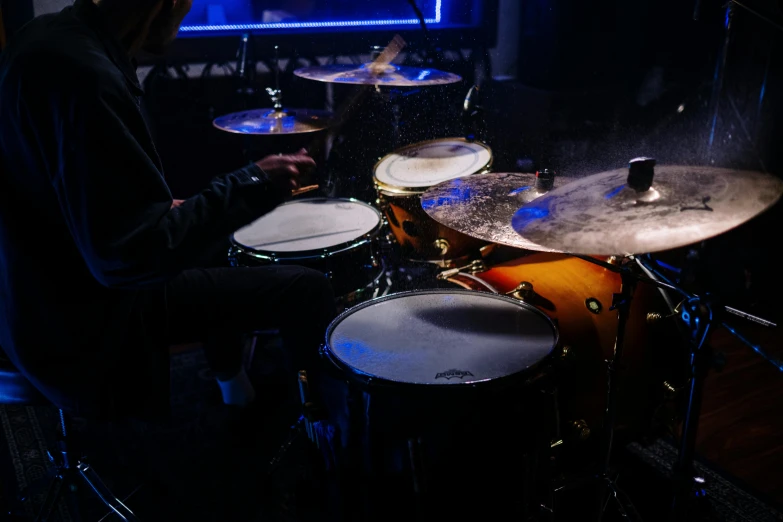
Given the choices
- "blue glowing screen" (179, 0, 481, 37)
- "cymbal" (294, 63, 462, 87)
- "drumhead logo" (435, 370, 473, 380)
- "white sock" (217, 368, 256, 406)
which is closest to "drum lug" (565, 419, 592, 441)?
"drumhead logo" (435, 370, 473, 380)

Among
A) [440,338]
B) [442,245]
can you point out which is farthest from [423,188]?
[440,338]

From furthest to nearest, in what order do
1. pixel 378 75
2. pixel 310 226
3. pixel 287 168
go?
pixel 378 75 < pixel 310 226 < pixel 287 168

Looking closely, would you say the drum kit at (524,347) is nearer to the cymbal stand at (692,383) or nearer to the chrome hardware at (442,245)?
the cymbal stand at (692,383)

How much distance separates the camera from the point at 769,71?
294 centimetres

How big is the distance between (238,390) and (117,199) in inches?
53.7

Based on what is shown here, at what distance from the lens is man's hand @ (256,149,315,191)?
1533mm

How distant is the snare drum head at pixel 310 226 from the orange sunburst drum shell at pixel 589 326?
50 cm

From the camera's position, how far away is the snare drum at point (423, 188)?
7.74 ft

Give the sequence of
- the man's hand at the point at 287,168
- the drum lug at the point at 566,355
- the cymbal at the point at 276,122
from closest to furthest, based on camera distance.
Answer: the drum lug at the point at 566,355 → the man's hand at the point at 287,168 → the cymbal at the point at 276,122

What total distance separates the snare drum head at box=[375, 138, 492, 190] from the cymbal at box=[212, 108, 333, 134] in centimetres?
35

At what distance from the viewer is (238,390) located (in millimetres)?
2480

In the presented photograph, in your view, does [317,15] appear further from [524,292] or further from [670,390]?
[670,390]

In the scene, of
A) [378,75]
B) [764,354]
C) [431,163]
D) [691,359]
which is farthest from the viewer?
[378,75]

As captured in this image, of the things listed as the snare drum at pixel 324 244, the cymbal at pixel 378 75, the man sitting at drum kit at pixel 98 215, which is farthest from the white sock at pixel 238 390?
the cymbal at pixel 378 75
